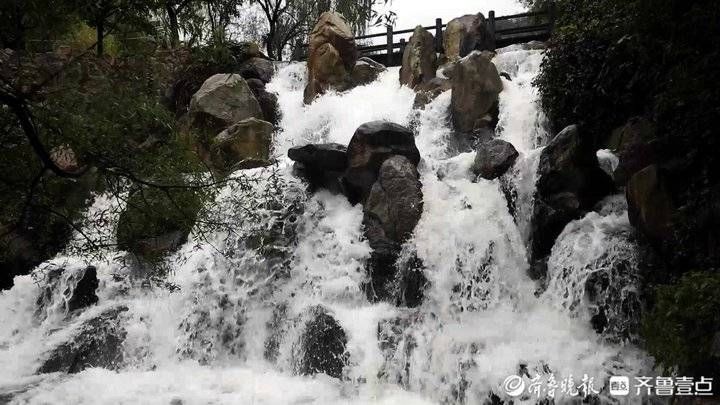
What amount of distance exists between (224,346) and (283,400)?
6.74ft

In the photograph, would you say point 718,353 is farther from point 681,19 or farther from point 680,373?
point 681,19

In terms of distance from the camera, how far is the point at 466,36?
16562 mm

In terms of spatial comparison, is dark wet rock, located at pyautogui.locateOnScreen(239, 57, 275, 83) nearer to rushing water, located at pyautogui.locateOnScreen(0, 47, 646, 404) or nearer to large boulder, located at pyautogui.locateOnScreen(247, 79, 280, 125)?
large boulder, located at pyautogui.locateOnScreen(247, 79, 280, 125)

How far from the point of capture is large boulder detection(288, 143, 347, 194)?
10344 mm

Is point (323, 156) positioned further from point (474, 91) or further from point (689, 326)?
point (689, 326)

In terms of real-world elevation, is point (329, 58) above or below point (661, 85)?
above

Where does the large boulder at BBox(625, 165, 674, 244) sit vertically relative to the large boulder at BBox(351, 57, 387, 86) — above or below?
below

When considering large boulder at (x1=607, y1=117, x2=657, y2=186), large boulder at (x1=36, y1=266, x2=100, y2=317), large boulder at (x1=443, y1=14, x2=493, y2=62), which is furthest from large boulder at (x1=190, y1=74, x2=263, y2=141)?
large boulder at (x1=607, y1=117, x2=657, y2=186)

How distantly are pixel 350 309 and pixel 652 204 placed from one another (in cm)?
428

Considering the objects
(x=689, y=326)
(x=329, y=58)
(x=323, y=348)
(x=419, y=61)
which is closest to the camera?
(x=689, y=326)

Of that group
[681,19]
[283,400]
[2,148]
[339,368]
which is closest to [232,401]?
[283,400]

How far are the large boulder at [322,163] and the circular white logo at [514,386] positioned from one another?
17.3 feet

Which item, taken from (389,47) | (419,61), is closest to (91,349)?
(419,61)

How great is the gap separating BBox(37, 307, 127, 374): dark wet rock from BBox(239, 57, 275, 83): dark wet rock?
1041 cm
